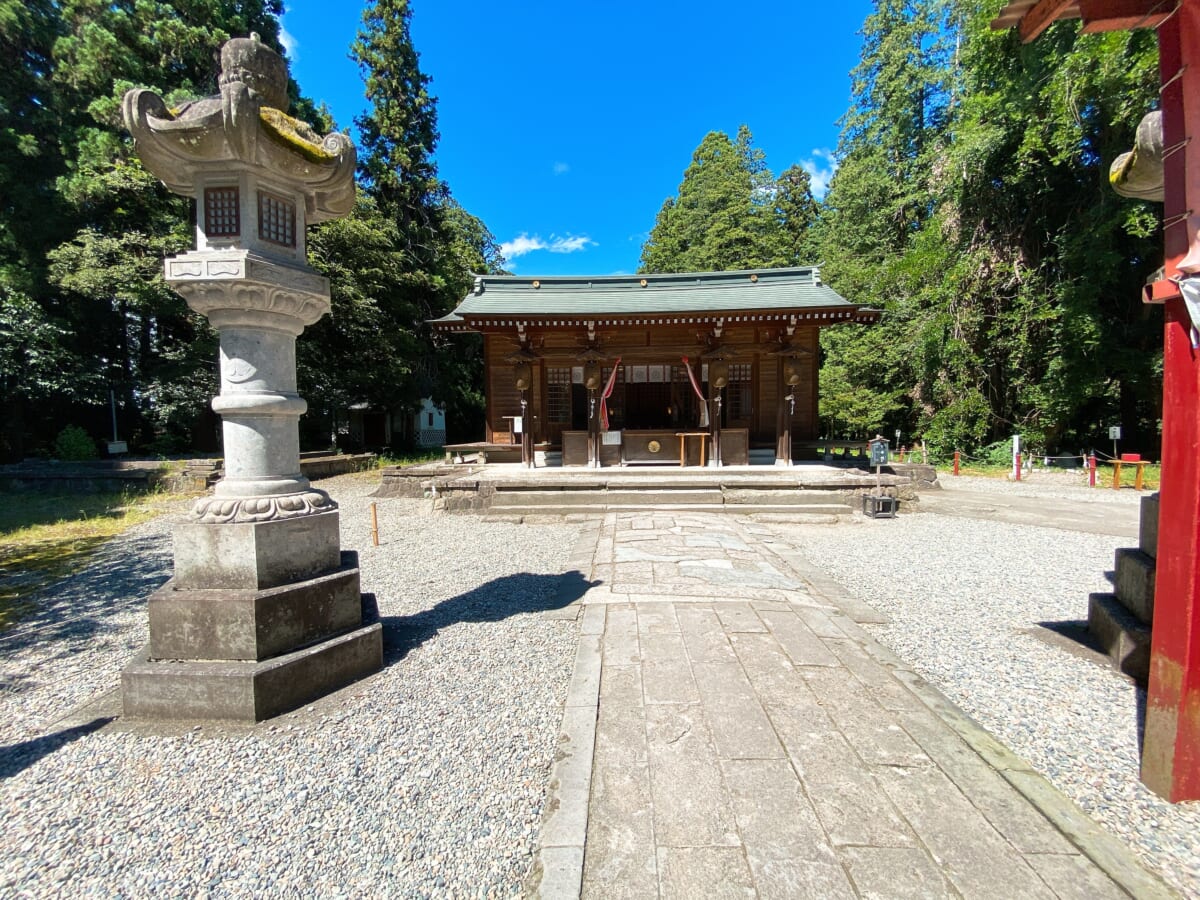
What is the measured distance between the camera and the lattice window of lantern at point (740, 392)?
480 inches

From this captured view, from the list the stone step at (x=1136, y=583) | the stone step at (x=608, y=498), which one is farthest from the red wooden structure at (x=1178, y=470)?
the stone step at (x=608, y=498)

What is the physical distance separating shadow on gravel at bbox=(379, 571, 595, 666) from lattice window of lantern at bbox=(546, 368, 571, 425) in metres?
8.04

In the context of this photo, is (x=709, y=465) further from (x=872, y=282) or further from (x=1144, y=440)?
(x=1144, y=440)

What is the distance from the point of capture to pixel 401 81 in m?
18.5

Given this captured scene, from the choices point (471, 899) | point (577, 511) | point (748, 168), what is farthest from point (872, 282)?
point (471, 899)

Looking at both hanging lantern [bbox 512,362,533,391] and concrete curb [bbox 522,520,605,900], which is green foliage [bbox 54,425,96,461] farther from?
concrete curb [bbox 522,520,605,900]

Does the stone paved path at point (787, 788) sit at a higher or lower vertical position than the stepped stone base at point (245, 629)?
lower

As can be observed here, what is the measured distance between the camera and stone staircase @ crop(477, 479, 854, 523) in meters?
7.87

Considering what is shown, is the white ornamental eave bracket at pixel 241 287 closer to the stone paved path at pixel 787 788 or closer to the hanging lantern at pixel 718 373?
the stone paved path at pixel 787 788

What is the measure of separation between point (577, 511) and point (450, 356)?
15.5 metres

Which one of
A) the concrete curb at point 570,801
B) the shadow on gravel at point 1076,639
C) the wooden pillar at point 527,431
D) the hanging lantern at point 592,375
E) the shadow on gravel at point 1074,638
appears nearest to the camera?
the concrete curb at point 570,801

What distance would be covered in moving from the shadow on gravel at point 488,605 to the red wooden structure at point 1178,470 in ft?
10.9

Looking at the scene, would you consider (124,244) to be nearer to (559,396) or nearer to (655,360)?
(559,396)

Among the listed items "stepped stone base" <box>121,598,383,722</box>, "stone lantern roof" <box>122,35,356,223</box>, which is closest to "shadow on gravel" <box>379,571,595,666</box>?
"stepped stone base" <box>121,598,383,722</box>
